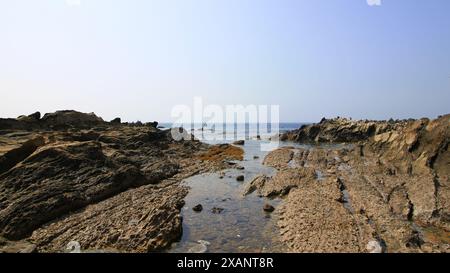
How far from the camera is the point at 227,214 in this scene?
2700cm

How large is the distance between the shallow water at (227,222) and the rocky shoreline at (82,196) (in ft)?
3.76

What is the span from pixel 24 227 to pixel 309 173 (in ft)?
96.0

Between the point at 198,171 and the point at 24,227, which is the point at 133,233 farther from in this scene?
the point at 198,171

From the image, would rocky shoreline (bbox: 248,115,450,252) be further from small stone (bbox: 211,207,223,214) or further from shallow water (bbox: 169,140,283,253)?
small stone (bbox: 211,207,223,214)

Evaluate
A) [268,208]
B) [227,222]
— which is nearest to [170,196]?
[227,222]

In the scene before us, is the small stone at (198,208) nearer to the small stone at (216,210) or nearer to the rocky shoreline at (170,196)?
the small stone at (216,210)

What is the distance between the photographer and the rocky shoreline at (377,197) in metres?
20.5

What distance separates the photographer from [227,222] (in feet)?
82.0

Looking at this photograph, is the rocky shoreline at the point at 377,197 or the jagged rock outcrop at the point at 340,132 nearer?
the rocky shoreline at the point at 377,197

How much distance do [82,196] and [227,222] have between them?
41.3 ft

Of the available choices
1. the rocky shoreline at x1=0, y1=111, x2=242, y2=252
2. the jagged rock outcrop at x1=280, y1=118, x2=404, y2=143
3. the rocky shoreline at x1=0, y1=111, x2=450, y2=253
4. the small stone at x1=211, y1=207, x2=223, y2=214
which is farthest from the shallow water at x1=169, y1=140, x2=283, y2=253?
the jagged rock outcrop at x1=280, y1=118, x2=404, y2=143

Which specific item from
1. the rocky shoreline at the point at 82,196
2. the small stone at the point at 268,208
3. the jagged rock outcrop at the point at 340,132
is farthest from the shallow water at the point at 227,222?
the jagged rock outcrop at the point at 340,132
